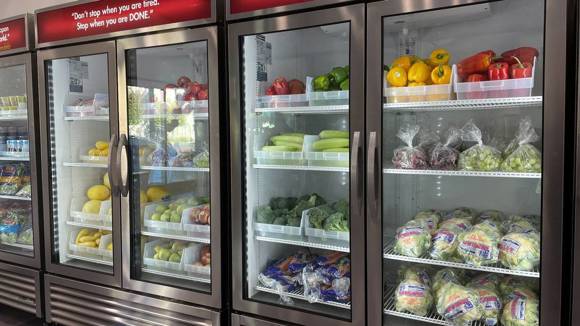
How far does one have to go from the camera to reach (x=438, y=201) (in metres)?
2.65

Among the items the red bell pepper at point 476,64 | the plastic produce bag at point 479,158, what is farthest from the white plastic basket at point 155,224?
the red bell pepper at point 476,64

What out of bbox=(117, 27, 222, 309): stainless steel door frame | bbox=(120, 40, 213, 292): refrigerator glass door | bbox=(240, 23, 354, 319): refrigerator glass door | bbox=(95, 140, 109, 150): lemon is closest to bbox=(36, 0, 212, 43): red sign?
bbox=(117, 27, 222, 309): stainless steel door frame

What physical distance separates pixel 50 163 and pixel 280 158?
1905 mm

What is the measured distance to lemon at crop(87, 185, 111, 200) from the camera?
3.52 meters

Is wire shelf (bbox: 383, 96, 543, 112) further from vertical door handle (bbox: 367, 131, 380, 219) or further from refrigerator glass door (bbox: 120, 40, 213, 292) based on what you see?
refrigerator glass door (bbox: 120, 40, 213, 292)

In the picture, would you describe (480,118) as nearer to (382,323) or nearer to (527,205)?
(527,205)

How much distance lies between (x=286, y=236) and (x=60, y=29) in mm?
2188

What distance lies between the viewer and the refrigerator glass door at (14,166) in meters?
3.70

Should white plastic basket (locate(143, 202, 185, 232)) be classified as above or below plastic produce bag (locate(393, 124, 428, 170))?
below

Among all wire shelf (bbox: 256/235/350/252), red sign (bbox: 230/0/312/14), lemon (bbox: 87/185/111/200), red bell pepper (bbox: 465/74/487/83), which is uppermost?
red sign (bbox: 230/0/312/14)

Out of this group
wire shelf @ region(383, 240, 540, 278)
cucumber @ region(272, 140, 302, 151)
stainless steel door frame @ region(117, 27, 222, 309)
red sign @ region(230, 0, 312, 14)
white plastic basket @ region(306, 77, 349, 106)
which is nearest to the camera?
wire shelf @ region(383, 240, 540, 278)

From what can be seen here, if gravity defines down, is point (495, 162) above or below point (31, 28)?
below

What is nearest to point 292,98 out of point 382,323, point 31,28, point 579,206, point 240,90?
point 240,90

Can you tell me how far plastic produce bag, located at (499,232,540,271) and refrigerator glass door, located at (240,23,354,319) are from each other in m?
0.73
